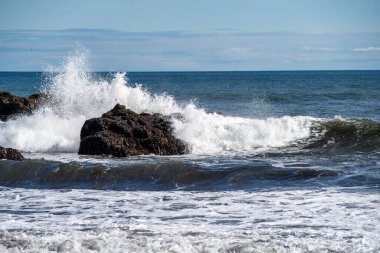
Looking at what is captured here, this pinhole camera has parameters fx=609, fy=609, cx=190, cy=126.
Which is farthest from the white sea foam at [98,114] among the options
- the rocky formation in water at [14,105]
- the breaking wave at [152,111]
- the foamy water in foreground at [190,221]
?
the foamy water in foreground at [190,221]

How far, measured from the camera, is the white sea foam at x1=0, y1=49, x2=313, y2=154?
53.3 feet

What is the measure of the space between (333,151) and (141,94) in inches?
279

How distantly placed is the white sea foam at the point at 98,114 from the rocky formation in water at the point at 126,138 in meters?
0.96


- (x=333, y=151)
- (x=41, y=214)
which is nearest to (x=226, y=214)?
(x=41, y=214)

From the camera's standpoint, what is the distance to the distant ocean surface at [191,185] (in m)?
7.05

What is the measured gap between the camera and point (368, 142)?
52.9 feet

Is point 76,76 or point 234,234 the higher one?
point 76,76

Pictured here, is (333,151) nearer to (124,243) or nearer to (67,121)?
(67,121)

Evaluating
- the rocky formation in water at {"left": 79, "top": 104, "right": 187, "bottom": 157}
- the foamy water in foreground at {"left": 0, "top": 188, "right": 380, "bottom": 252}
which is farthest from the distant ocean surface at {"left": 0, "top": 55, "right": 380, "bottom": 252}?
the rocky formation in water at {"left": 79, "top": 104, "right": 187, "bottom": 157}

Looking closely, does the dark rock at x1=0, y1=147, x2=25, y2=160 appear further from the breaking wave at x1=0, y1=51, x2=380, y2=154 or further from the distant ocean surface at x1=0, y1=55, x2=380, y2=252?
the breaking wave at x1=0, y1=51, x2=380, y2=154

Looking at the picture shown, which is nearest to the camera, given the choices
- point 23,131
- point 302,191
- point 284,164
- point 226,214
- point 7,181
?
point 226,214

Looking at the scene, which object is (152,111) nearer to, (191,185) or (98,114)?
(98,114)

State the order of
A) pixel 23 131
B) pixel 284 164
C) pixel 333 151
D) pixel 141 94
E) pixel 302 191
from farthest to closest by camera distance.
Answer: pixel 141 94 < pixel 23 131 < pixel 333 151 < pixel 284 164 < pixel 302 191

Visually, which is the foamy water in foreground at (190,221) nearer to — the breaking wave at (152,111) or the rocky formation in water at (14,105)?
the breaking wave at (152,111)
